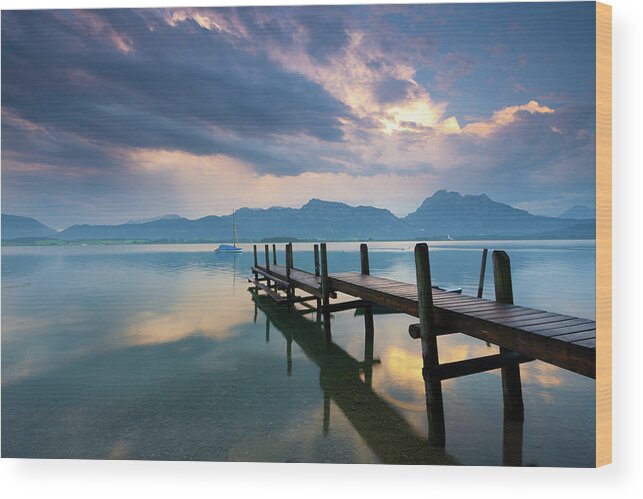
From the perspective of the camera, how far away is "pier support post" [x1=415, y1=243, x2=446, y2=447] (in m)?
3.27

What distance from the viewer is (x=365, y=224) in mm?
22453

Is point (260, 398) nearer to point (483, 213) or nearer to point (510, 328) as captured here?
point (510, 328)

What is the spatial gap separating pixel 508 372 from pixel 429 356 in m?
0.99

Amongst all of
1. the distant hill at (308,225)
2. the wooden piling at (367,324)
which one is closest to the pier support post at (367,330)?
the wooden piling at (367,324)

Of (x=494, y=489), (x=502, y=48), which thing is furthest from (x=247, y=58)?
(x=494, y=489)

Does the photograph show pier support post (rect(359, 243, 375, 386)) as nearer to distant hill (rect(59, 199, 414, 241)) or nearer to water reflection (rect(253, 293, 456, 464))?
water reflection (rect(253, 293, 456, 464))

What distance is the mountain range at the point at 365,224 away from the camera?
5633 mm

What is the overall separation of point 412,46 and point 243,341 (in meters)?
6.19

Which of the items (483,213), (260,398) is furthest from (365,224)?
(260,398)

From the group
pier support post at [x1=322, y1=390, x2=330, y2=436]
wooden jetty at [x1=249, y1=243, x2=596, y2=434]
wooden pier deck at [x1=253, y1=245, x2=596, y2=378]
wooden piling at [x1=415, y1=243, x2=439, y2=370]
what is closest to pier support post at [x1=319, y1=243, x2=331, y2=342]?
wooden pier deck at [x1=253, y1=245, x2=596, y2=378]

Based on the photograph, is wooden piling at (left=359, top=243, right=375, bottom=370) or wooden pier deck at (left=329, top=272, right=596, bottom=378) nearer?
wooden pier deck at (left=329, top=272, right=596, bottom=378)

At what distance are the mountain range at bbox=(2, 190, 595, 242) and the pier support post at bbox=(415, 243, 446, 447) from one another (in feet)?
5.30

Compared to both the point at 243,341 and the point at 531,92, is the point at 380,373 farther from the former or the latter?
the point at 531,92

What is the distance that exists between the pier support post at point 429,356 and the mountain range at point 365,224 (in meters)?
1.62
